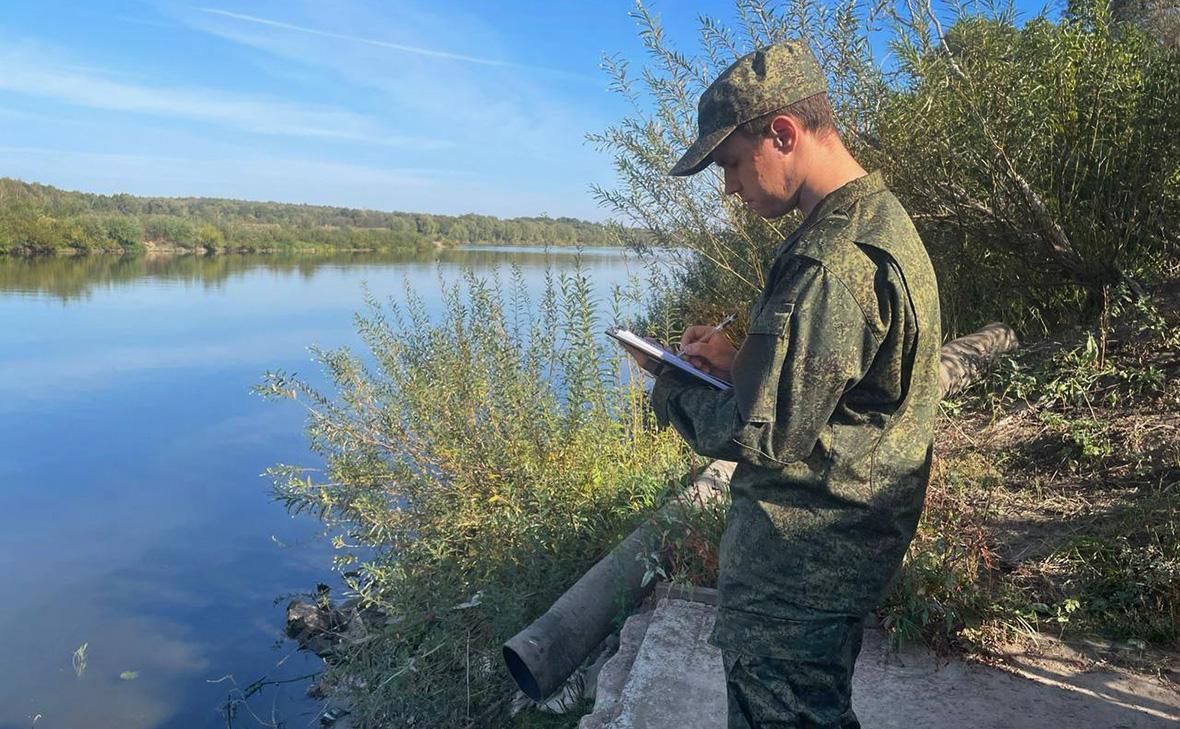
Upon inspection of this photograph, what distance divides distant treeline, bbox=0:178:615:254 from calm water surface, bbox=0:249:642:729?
18904 mm

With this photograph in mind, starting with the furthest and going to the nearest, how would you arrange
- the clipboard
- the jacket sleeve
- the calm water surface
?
the calm water surface
the clipboard
the jacket sleeve

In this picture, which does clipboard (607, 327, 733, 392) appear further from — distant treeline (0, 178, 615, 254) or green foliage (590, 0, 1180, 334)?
distant treeline (0, 178, 615, 254)

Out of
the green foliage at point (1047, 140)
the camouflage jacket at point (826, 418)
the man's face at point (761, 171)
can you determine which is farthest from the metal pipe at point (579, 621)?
the green foliage at point (1047, 140)

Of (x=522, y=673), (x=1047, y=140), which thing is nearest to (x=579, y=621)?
(x=522, y=673)

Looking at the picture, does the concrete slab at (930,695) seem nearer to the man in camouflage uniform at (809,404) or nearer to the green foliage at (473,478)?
the man in camouflage uniform at (809,404)

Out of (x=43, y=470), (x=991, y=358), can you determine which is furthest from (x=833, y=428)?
(x=43, y=470)

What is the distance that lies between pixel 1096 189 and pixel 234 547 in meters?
9.19

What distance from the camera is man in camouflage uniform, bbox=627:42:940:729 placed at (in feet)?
5.14

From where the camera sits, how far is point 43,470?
11.2 metres

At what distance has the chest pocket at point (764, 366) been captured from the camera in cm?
155

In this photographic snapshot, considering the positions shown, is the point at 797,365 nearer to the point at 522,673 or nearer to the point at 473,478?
the point at 522,673

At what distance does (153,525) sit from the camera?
995 cm

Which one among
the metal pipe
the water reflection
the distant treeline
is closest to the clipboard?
the metal pipe

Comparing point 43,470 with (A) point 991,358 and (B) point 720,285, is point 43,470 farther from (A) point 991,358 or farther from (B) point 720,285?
(A) point 991,358
